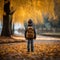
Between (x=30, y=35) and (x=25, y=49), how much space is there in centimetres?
31

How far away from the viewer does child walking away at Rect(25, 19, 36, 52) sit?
15.2 ft

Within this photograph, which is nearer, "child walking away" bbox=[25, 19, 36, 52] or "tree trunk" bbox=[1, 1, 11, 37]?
"child walking away" bbox=[25, 19, 36, 52]

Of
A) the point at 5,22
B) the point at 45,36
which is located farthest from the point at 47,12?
the point at 5,22

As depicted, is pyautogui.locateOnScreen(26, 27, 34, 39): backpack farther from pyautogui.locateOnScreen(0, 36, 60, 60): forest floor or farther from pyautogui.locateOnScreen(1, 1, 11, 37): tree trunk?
pyautogui.locateOnScreen(1, 1, 11, 37): tree trunk

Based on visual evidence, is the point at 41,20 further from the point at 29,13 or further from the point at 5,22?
the point at 5,22

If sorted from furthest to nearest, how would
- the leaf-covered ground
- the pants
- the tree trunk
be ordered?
the tree trunk < the pants < the leaf-covered ground

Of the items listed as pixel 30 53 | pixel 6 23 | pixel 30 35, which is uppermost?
pixel 6 23

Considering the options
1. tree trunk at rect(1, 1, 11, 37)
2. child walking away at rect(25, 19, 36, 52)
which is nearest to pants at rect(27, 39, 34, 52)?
child walking away at rect(25, 19, 36, 52)

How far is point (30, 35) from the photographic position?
15.4 ft

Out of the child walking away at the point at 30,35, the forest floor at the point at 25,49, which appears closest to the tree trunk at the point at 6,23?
the forest floor at the point at 25,49

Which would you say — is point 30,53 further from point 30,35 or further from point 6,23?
point 6,23

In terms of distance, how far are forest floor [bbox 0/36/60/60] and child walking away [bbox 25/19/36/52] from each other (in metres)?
0.07

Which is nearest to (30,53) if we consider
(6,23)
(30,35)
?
(30,35)

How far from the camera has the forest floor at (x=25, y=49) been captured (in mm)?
4523
